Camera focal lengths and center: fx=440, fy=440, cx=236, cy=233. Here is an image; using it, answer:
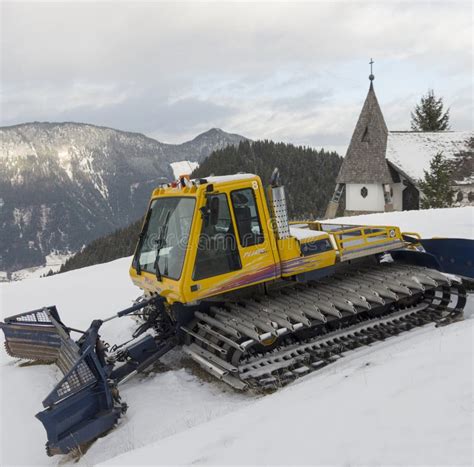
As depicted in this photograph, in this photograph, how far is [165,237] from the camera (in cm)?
691

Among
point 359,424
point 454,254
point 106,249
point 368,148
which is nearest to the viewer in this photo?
point 359,424

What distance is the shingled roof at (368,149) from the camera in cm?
3462

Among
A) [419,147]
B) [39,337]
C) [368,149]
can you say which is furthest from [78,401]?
[419,147]

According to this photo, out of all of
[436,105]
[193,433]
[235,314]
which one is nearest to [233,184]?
[235,314]

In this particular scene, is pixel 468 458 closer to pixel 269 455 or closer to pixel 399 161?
pixel 269 455

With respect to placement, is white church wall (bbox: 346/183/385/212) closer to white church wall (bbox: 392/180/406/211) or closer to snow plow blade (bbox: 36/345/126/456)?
white church wall (bbox: 392/180/406/211)

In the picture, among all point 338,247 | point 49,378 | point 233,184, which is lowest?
point 49,378

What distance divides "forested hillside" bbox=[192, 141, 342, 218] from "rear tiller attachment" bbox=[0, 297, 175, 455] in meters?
84.1

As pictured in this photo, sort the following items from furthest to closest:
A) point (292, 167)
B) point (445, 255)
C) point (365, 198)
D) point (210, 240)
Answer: point (292, 167)
point (365, 198)
point (445, 255)
point (210, 240)

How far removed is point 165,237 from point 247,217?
4.36 ft

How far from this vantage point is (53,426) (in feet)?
16.6

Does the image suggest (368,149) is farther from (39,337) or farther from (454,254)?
(39,337)

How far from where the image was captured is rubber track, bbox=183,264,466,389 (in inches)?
243

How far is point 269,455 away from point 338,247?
4532mm
